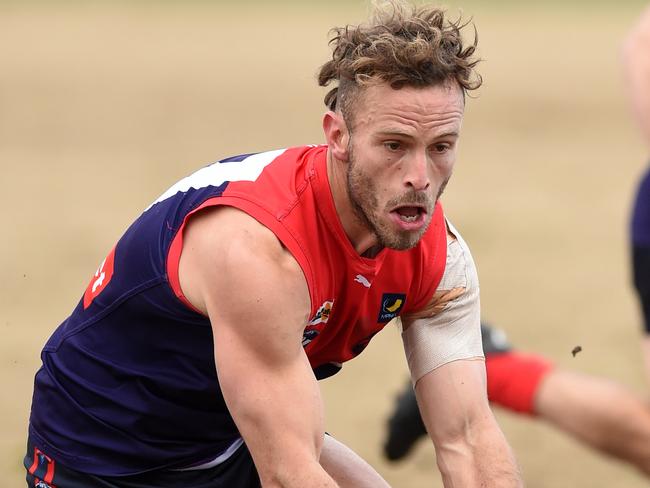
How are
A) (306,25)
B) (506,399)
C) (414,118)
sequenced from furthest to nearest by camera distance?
(306,25), (506,399), (414,118)

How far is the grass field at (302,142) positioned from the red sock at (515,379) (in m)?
0.62

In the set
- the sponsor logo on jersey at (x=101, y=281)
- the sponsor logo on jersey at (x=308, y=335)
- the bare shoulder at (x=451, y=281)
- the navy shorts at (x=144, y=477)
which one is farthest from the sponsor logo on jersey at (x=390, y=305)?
the sponsor logo on jersey at (x=101, y=281)

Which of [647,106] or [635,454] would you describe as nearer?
[647,106]

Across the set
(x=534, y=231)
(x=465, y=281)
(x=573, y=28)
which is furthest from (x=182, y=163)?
(x=573, y=28)

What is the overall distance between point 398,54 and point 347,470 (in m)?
1.52

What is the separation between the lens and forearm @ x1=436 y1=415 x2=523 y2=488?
13.6 ft

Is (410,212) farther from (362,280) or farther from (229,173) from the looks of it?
(229,173)

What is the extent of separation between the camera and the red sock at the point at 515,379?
5922 mm

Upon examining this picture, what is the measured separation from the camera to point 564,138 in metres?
15.1

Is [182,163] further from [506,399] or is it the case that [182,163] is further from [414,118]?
[414,118]

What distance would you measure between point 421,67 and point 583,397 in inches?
92.3

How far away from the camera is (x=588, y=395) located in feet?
18.4

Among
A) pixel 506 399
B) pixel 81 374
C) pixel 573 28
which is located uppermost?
pixel 81 374

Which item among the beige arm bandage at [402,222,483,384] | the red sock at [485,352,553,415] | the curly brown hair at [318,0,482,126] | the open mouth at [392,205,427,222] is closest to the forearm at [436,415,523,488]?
the beige arm bandage at [402,222,483,384]
